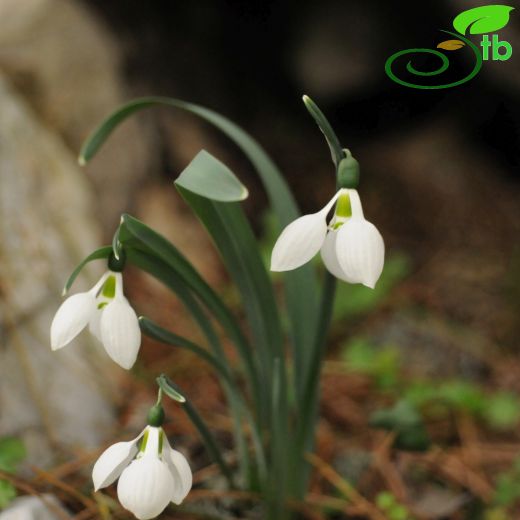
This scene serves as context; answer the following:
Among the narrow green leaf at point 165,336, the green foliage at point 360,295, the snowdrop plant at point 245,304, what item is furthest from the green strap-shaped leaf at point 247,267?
the green foliage at point 360,295

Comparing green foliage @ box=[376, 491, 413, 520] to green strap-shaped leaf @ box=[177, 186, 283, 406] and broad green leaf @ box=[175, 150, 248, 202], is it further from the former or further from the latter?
broad green leaf @ box=[175, 150, 248, 202]

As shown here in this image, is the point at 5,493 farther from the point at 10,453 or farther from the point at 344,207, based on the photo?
the point at 344,207

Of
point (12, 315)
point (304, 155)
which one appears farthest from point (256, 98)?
point (12, 315)

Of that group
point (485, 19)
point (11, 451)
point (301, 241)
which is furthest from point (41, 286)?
point (485, 19)

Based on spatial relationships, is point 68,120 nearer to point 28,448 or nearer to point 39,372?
point 39,372

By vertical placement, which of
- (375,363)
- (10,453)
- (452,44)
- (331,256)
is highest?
(452,44)

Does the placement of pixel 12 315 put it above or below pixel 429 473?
above

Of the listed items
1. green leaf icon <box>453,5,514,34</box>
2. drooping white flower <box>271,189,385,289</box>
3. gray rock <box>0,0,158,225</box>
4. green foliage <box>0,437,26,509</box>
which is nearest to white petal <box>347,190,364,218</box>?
drooping white flower <box>271,189,385,289</box>

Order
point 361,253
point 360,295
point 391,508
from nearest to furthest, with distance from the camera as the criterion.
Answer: point 361,253 → point 391,508 → point 360,295
